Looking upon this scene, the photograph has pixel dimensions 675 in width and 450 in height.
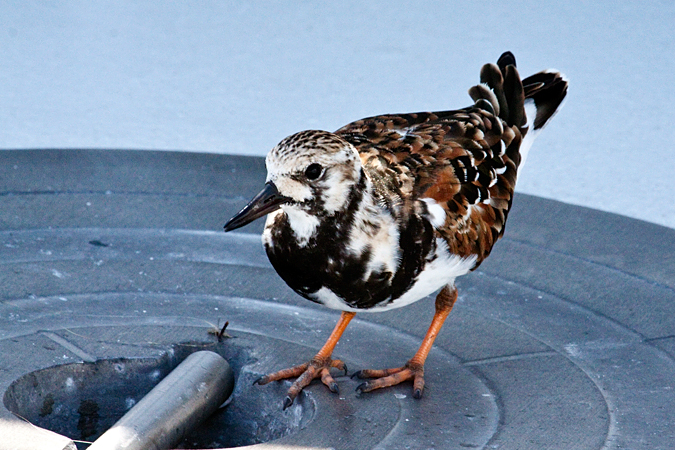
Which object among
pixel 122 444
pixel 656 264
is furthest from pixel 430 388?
pixel 656 264

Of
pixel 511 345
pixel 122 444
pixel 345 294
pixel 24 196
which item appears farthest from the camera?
pixel 24 196

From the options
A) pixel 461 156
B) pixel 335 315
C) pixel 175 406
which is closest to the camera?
pixel 175 406

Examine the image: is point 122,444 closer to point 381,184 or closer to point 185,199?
point 381,184

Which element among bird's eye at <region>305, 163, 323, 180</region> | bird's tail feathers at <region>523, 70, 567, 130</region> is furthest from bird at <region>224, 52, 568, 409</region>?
bird's tail feathers at <region>523, 70, 567, 130</region>

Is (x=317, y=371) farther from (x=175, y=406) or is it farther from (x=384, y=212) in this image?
(x=384, y=212)

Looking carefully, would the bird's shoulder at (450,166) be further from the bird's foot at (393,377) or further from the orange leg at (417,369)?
the bird's foot at (393,377)

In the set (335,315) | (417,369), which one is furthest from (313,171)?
(335,315)

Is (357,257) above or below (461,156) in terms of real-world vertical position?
below
